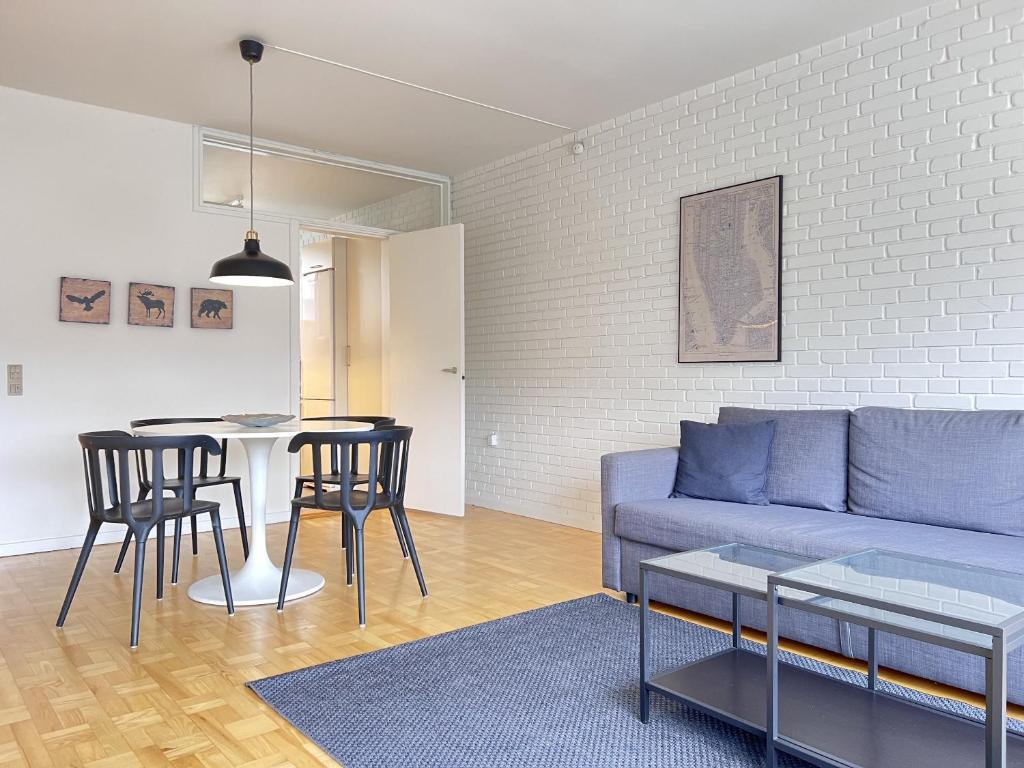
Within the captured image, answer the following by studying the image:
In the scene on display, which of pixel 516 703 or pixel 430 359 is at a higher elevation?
pixel 430 359

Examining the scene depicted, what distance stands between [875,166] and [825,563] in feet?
7.40

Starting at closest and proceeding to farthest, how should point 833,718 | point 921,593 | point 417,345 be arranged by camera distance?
1. point 921,593
2. point 833,718
3. point 417,345

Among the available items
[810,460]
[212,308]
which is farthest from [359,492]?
[212,308]

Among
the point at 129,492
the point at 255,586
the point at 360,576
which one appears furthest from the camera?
the point at 255,586

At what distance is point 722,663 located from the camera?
7.57ft

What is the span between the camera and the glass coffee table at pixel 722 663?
1.99 m

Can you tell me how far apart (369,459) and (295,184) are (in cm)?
310

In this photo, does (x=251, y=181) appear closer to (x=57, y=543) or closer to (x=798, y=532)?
(x=57, y=543)

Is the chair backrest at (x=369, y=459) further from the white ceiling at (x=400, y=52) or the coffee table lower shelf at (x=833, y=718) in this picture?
the white ceiling at (x=400, y=52)

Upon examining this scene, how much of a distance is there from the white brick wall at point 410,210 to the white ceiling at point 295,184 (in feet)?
0.15

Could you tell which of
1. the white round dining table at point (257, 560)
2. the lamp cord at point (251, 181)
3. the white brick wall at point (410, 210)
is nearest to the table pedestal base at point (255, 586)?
the white round dining table at point (257, 560)

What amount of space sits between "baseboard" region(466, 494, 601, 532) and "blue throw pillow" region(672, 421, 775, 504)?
1477 millimetres

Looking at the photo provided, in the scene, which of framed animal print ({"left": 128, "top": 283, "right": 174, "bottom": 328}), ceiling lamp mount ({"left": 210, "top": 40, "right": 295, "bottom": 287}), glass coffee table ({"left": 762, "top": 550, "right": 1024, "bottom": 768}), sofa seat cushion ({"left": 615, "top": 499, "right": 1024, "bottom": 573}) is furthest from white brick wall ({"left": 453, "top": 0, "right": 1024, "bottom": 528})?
framed animal print ({"left": 128, "top": 283, "right": 174, "bottom": 328})

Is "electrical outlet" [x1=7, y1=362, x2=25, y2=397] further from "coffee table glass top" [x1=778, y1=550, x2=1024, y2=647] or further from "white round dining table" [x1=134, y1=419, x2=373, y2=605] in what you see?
"coffee table glass top" [x1=778, y1=550, x2=1024, y2=647]
